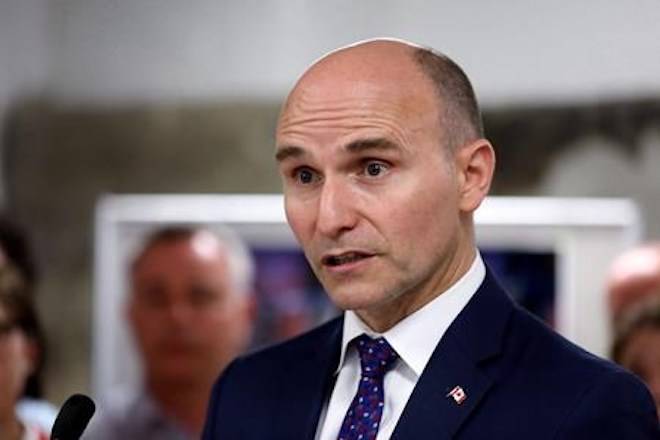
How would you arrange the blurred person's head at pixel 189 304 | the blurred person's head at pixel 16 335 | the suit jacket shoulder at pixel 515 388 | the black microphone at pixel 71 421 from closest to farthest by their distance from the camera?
the black microphone at pixel 71 421, the suit jacket shoulder at pixel 515 388, the blurred person's head at pixel 189 304, the blurred person's head at pixel 16 335

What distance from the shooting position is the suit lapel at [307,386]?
1773mm

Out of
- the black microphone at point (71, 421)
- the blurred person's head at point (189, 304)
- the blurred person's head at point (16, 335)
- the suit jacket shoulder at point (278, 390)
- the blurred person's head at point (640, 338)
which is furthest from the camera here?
the blurred person's head at point (16, 335)

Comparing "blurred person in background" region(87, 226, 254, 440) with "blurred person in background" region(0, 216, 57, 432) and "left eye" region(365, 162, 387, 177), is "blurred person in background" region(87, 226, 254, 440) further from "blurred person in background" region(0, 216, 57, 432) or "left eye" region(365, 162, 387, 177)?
"left eye" region(365, 162, 387, 177)

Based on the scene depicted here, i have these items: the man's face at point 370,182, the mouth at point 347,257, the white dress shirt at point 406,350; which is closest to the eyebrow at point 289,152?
the man's face at point 370,182

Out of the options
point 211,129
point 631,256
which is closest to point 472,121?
point 631,256

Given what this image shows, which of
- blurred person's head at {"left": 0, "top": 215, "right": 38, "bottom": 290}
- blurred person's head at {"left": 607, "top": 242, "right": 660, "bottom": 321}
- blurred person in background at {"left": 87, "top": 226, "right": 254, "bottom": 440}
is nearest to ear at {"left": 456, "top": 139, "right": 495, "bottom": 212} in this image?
blurred person's head at {"left": 607, "top": 242, "right": 660, "bottom": 321}

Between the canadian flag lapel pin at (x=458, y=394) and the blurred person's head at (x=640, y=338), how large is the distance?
155 cm

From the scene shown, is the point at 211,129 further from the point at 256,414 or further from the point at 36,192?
the point at 256,414

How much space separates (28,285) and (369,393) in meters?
2.18

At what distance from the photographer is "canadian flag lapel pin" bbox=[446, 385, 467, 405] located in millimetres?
1662

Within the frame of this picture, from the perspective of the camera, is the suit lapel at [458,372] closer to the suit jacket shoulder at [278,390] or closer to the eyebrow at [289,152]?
the suit jacket shoulder at [278,390]

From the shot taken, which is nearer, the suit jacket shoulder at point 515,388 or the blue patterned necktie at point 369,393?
the suit jacket shoulder at point 515,388

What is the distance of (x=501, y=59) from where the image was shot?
3.34 meters

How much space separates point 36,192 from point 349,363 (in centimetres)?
215
